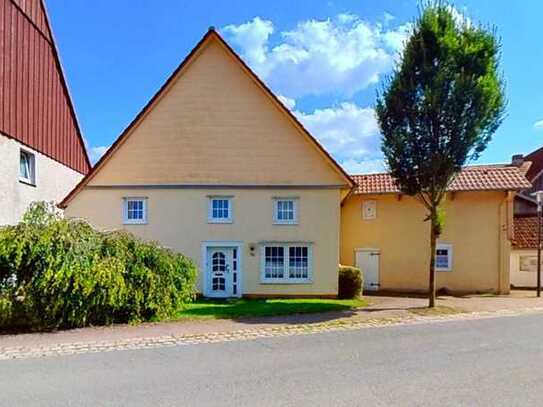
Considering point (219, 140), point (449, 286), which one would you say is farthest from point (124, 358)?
point (449, 286)

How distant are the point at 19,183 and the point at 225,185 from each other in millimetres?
7695

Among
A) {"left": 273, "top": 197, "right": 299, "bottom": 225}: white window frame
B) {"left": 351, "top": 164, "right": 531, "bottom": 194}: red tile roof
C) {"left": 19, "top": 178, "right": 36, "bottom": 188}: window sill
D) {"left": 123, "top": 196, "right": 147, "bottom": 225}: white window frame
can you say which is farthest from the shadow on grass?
{"left": 351, "top": 164, "right": 531, "bottom": 194}: red tile roof

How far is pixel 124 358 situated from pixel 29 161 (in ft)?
43.7

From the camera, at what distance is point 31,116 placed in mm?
18875

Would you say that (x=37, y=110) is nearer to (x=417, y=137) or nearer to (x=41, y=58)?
(x=41, y=58)

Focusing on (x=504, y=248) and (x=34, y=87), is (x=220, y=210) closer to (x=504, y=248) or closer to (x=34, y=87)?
(x=34, y=87)

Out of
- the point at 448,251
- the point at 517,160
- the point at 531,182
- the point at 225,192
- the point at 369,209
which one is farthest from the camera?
the point at 531,182

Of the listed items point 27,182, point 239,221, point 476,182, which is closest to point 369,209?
point 476,182

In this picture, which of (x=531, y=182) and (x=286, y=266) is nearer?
(x=286, y=266)

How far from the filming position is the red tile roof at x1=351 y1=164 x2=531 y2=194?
22.8m

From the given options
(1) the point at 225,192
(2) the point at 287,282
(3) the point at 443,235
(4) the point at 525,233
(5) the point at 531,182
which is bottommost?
(2) the point at 287,282

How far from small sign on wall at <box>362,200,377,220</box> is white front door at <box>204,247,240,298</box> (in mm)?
8270

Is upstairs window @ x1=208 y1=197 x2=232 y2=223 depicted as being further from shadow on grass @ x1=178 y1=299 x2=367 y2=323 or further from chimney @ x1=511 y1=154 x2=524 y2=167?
chimney @ x1=511 y1=154 x2=524 y2=167

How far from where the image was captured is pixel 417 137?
15750mm
